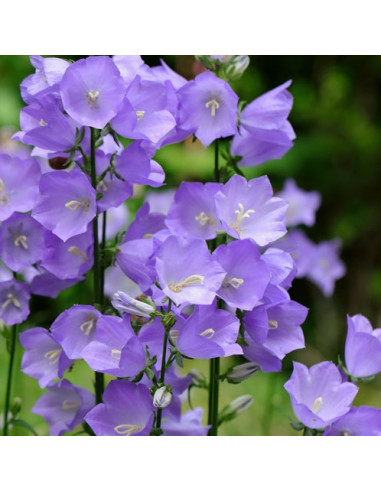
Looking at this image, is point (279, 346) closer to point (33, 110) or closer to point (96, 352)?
point (96, 352)

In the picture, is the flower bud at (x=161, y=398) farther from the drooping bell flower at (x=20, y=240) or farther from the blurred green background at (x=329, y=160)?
the blurred green background at (x=329, y=160)

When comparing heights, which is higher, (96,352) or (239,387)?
(96,352)

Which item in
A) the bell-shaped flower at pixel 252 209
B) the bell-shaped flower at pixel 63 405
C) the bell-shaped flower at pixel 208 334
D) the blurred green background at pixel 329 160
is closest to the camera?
the bell-shaped flower at pixel 208 334

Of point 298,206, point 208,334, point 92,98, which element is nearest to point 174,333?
point 208,334

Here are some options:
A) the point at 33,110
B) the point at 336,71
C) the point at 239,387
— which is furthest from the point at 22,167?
the point at 336,71

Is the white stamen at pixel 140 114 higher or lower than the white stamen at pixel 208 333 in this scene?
higher

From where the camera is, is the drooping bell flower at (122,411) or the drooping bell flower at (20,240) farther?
the drooping bell flower at (20,240)

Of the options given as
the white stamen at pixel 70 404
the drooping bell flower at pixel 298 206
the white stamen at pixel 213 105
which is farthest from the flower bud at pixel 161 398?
the drooping bell flower at pixel 298 206
